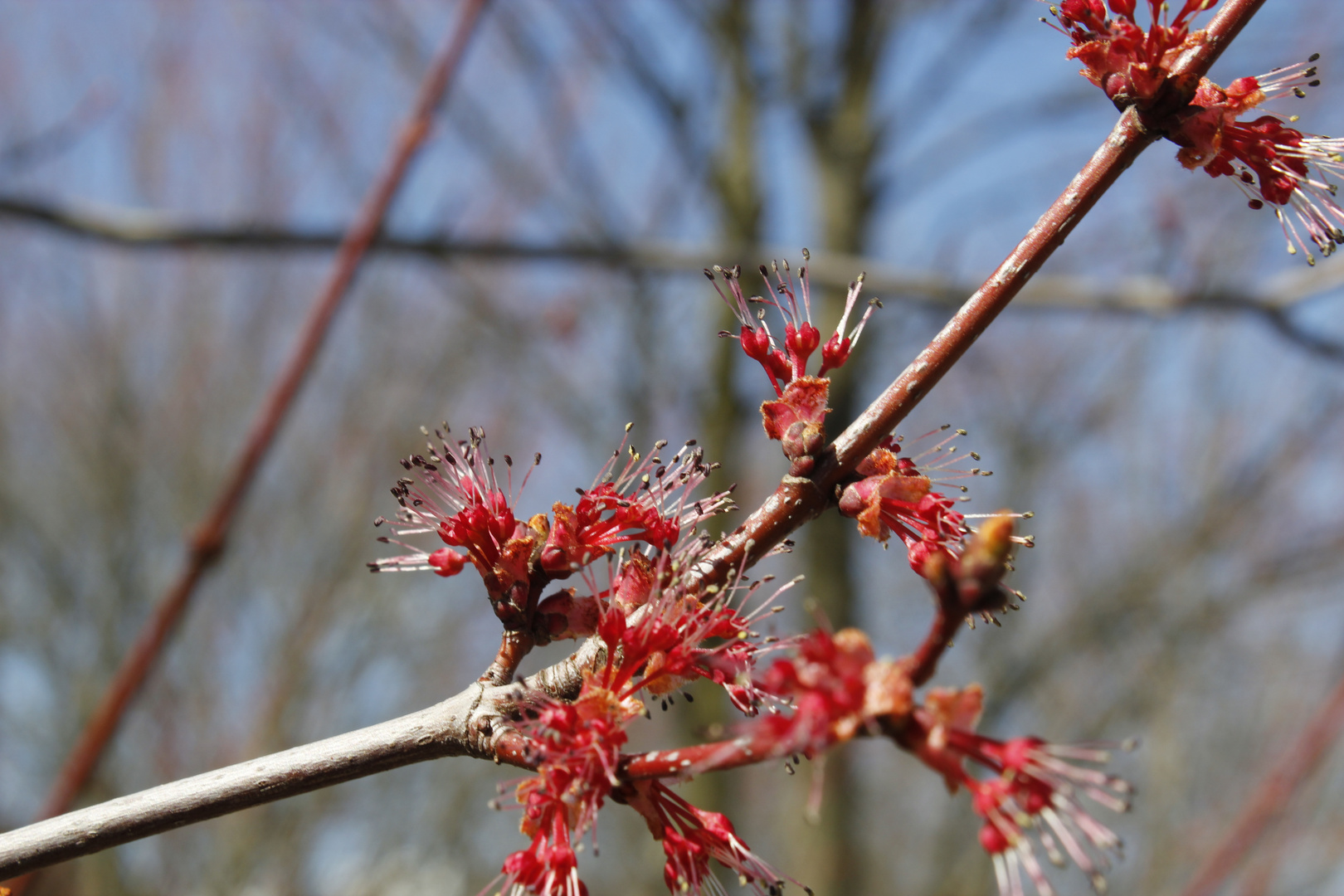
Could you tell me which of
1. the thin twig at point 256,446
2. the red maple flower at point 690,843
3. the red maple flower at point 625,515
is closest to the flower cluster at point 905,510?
the red maple flower at point 625,515

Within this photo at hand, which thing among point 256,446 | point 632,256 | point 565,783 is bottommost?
point 565,783

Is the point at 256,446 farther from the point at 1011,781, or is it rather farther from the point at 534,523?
the point at 1011,781

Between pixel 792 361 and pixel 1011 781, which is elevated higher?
pixel 792 361

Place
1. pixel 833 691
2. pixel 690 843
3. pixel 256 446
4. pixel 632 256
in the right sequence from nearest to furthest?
pixel 833 691
pixel 690 843
pixel 256 446
pixel 632 256

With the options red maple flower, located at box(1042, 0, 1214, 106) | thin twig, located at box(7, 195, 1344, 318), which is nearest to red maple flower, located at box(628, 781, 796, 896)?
red maple flower, located at box(1042, 0, 1214, 106)

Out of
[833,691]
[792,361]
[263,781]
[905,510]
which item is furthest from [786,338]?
[263,781]

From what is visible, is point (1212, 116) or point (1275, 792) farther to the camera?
point (1275, 792)

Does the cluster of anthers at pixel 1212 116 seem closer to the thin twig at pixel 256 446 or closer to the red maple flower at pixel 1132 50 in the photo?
the red maple flower at pixel 1132 50
